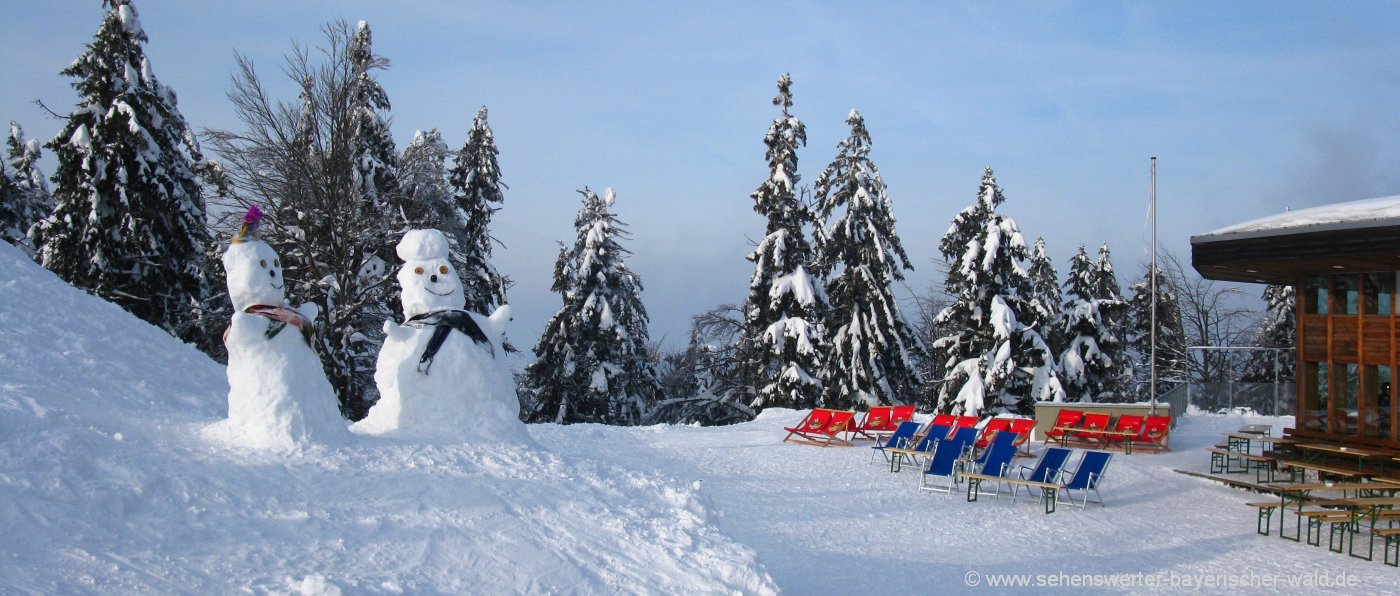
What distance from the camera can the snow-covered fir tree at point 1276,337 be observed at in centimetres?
3408

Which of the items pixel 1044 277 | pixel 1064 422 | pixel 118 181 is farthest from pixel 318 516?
pixel 1044 277

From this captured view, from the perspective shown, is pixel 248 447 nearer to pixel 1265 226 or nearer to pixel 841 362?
pixel 1265 226

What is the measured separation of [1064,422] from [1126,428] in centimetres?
112

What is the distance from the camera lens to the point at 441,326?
8.62 metres

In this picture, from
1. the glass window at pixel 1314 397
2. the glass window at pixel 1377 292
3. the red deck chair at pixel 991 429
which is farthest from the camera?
the glass window at pixel 1314 397

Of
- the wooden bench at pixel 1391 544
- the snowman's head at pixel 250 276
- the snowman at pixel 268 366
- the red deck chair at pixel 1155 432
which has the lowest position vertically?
the wooden bench at pixel 1391 544

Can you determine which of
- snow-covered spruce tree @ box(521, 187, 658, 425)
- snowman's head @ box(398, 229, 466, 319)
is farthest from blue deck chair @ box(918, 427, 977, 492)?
snow-covered spruce tree @ box(521, 187, 658, 425)

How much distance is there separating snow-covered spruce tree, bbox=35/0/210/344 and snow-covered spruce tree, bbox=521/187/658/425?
10.0 m

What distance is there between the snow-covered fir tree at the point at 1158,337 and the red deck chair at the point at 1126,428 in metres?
23.2

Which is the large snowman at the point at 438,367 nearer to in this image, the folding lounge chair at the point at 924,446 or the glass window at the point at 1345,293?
the folding lounge chair at the point at 924,446

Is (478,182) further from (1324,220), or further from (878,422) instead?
(1324,220)

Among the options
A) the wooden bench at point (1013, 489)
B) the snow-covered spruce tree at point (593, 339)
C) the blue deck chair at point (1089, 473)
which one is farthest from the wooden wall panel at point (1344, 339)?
the snow-covered spruce tree at point (593, 339)

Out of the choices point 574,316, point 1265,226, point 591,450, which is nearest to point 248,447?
point 591,450

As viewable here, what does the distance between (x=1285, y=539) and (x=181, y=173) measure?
2427cm
